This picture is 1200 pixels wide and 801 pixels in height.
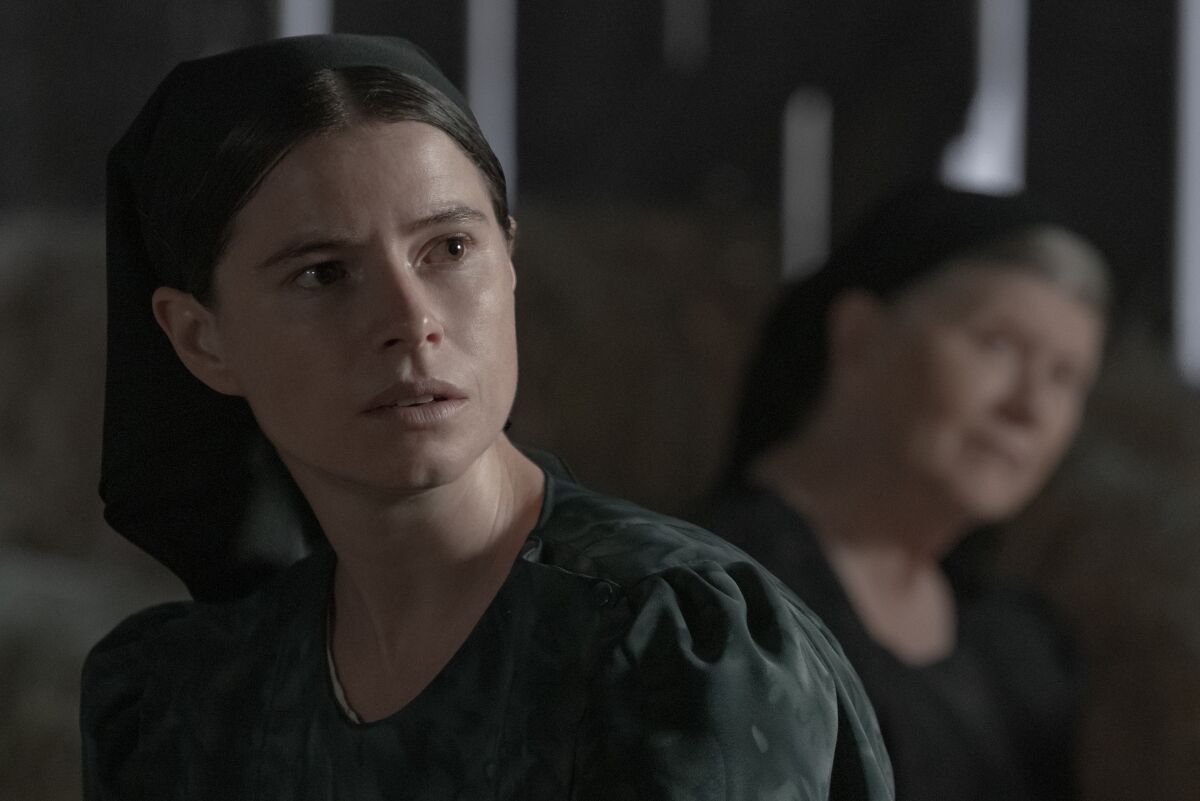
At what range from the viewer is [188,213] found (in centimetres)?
86

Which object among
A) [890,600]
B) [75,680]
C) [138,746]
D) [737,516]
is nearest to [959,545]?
[890,600]

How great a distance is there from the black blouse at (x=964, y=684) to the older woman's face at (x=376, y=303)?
0.67 m

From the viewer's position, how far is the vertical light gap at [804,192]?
2.93 m

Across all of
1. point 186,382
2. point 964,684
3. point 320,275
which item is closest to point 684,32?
point 964,684

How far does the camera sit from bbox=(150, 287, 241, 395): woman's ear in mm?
895

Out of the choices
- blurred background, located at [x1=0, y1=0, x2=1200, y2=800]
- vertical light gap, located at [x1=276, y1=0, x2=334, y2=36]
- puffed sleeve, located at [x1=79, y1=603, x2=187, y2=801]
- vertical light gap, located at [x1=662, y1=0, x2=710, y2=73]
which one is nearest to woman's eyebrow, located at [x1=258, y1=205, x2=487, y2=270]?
puffed sleeve, located at [x1=79, y1=603, x2=187, y2=801]

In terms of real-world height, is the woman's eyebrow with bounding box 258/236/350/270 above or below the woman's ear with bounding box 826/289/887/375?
above

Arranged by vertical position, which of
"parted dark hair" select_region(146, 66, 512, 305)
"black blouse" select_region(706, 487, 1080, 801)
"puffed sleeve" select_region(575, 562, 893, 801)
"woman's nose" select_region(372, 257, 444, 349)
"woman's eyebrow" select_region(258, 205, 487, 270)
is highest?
"parted dark hair" select_region(146, 66, 512, 305)

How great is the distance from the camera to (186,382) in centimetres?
96

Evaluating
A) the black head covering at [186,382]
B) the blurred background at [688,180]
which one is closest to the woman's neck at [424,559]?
the black head covering at [186,382]

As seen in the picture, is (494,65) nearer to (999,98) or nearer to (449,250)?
(999,98)

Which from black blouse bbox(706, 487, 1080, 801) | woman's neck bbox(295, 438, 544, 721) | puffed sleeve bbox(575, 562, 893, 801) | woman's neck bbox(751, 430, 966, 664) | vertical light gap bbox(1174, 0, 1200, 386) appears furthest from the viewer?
vertical light gap bbox(1174, 0, 1200, 386)

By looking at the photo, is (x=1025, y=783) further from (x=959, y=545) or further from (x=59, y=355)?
(x=59, y=355)

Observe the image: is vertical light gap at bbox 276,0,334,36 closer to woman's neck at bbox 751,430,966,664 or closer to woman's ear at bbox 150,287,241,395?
woman's neck at bbox 751,430,966,664
